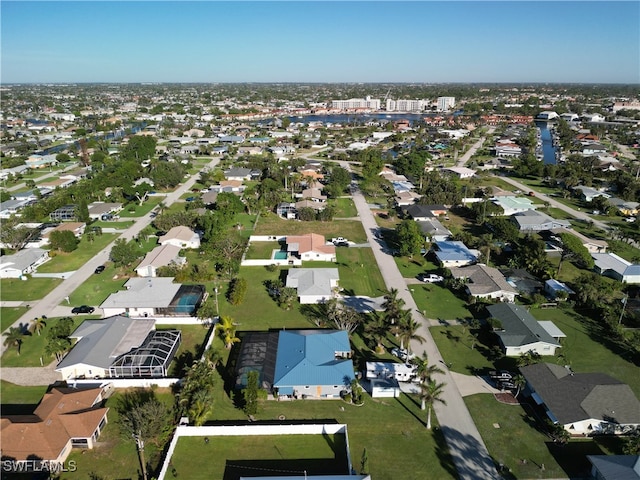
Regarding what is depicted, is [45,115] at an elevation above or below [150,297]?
above

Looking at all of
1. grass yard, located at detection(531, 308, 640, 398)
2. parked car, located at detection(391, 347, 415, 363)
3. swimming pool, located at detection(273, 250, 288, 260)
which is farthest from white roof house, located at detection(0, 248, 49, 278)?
grass yard, located at detection(531, 308, 640, 398)

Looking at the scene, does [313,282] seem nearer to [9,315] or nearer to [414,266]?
[414,266]

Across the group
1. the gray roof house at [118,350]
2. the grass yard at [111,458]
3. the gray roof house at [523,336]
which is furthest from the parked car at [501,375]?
the gray roof house at [118,350]

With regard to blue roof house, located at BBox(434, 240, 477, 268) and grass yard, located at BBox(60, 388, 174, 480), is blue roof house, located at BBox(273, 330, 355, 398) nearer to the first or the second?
grass yard, located at BBox(60, 388, 174, 480)

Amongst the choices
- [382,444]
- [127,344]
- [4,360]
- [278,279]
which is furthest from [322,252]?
[4,360]

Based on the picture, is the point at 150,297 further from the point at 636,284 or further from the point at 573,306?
the point at 636,284

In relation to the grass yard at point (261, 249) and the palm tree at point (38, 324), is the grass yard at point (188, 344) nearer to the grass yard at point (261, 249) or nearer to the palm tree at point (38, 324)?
the palm tree at point (38, 324)
